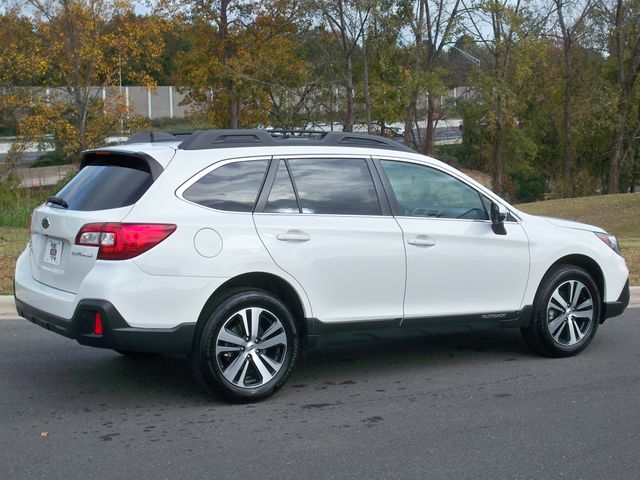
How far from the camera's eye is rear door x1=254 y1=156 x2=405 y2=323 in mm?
6277

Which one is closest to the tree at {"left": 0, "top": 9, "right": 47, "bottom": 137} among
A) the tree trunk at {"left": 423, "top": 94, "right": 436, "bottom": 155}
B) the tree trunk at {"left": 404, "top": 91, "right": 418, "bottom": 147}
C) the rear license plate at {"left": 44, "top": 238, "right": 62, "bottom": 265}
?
the tree trunk at {"left": 404, "top": 91, "right": 418, "bottom": 147}

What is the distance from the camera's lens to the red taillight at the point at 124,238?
572 cm

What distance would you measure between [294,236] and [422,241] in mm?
1043

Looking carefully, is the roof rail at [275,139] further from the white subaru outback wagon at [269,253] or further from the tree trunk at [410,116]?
the tree trunk at [410,116]

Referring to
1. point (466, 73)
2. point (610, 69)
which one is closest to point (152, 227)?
point (466, 73)

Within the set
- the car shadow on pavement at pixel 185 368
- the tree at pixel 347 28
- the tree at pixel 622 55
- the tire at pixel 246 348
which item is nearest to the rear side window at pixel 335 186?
the tire at pixel 246 348

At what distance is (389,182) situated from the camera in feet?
22.6

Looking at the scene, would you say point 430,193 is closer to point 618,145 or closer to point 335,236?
point 335,236

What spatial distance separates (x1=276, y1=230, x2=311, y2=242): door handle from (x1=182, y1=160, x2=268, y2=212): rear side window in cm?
28

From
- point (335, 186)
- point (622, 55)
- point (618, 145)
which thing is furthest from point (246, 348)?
→ point (622, 55)

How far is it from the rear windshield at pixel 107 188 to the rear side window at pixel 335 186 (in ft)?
3.58

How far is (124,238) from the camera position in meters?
5.72

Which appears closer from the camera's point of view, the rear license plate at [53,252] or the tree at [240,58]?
the rear license plate at [53,252]

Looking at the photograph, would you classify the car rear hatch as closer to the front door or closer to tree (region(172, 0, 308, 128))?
the front door
